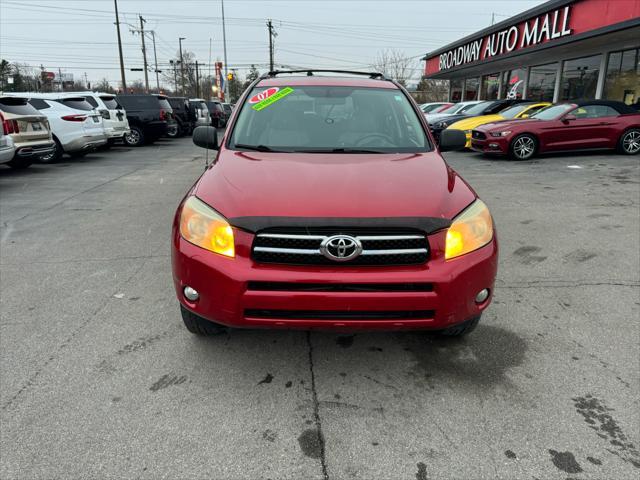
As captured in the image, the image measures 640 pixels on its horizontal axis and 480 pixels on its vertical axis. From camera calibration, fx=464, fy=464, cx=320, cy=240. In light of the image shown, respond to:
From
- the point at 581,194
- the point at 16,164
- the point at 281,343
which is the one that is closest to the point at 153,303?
the point at 281,343

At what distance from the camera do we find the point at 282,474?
6.67ft

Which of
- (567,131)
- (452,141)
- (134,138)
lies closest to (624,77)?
(567,131)

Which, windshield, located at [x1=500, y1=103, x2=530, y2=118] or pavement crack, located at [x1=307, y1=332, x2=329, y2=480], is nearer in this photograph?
pavement crack, located at [x1=307, y1=332, x2=329, y2=480]

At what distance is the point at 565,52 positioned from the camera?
1905cm

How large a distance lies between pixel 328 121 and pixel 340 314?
1873 millimetres

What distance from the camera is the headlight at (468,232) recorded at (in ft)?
8.02

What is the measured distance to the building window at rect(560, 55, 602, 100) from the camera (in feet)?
60.7

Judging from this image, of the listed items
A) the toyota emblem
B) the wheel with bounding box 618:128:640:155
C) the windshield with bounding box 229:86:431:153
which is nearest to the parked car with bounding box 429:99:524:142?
the wheel with bounding box 618:128:640:155

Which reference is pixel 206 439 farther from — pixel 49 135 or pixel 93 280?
pixel 49 135

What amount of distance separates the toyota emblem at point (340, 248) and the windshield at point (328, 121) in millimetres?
1204

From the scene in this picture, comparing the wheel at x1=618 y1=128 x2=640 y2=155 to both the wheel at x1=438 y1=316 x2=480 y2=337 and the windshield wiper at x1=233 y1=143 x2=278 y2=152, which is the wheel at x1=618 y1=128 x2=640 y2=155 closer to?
the wheel at x1=438 y1=316 x2=480 y2=337

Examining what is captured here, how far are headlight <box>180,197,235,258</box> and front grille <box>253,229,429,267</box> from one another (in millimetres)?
166

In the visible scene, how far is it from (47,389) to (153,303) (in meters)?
1.18

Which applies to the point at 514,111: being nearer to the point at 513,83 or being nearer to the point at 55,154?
the point at 513,83
